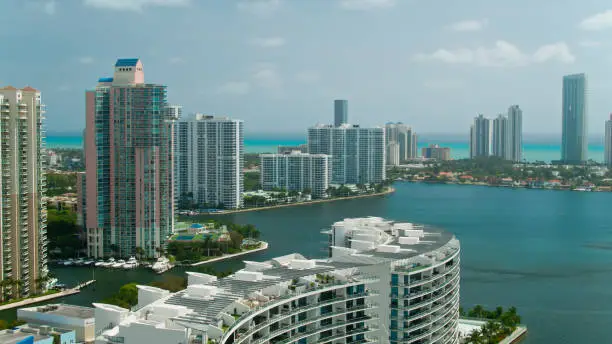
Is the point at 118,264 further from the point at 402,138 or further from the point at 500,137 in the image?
the point at 500,137

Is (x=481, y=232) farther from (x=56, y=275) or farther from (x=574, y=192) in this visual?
(x=574, y=192)

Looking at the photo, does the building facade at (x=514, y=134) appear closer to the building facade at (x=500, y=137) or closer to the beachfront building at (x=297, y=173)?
the building facade at (x=500, y=137)

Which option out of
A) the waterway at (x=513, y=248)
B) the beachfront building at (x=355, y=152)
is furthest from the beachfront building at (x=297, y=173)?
the beachfront building at (x=355, y=152)

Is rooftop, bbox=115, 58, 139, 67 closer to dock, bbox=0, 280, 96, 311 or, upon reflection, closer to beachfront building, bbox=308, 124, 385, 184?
dock, bbox=0, 280, 96, 311

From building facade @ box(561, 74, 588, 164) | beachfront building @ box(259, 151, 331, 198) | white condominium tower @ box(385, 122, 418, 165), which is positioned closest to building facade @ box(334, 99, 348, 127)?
white condominium tower @ box(385, 122, 418, 165)

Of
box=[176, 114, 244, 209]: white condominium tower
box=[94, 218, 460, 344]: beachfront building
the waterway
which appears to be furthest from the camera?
box=[176, 114, 244, 209]: white condominium tower

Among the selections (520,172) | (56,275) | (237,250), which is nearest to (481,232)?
(237,250)

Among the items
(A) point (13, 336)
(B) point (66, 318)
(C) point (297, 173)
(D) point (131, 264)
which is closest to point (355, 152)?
(C) point (297, 173)
